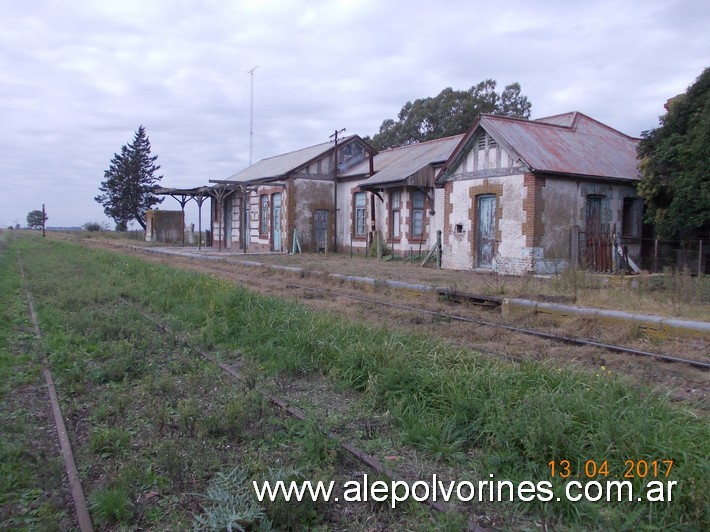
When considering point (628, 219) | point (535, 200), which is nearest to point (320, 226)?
point (535, 200)

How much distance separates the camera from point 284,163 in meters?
34.8

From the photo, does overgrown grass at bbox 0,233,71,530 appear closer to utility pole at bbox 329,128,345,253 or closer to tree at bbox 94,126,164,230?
utility pole at bbox 329,128,345,253

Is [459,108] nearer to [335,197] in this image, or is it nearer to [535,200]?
[335,197]

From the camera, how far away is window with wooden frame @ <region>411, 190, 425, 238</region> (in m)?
23.2

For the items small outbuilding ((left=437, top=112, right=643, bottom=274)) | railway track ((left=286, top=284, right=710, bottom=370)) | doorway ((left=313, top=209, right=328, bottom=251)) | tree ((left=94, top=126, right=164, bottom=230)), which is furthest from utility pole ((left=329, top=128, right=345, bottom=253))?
tree ((left=94, top=126, right=164, bottom=230))

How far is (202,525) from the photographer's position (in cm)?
331

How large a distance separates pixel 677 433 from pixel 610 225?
15.3 m

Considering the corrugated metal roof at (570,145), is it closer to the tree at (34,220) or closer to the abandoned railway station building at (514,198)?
the abandoned railway station building at (514,198)

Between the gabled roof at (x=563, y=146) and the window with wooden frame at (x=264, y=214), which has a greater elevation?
the gabled roof at (x=563, y=146)

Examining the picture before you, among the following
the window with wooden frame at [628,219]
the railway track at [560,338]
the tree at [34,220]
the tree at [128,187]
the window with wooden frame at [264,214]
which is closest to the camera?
the railway track at [560,338]

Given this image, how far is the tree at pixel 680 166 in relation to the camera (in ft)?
45.8

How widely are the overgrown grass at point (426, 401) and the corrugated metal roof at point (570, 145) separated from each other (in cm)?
1059

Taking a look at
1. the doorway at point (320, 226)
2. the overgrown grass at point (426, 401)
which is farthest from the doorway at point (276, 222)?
the overgrown grass at point (426, 401)

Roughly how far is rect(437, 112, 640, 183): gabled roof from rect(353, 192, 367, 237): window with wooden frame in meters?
8.89
